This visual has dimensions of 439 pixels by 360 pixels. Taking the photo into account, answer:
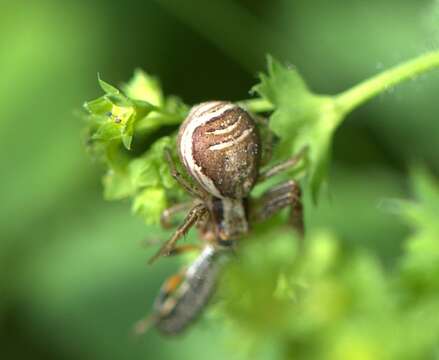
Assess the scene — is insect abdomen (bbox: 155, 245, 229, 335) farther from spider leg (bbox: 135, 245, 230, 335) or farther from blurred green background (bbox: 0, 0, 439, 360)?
blurred green background (bbox: 0, 0, 439, 360)

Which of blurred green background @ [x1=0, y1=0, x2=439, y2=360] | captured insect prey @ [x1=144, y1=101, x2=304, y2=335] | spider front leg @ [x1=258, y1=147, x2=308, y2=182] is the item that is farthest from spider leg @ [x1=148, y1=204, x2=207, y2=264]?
blurred green background @ [x1=0, y1=0, x2=439, y2=360]

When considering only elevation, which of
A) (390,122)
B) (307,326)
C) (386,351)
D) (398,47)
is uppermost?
(307,326)

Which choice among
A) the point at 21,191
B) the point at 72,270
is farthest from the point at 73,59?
the point at 72,270

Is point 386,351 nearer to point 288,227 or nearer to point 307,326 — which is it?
point 307,326

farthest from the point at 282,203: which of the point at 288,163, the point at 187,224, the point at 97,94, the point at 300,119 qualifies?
the point at 97,94

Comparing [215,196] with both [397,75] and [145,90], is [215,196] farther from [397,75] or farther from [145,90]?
[397,75]

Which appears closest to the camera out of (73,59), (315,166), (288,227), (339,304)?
(339,304)
